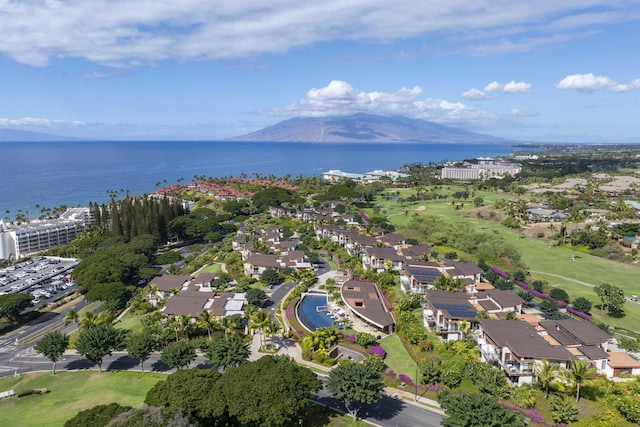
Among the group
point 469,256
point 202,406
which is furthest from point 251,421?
point 469,256

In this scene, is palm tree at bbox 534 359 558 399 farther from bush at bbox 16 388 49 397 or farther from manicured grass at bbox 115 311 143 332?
bush at bbox 16 388 49 397


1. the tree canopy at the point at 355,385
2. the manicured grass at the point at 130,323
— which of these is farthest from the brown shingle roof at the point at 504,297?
the manicured grass at the point at 130,323

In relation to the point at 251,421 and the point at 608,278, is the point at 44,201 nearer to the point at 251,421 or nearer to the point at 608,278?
the point at 251,421

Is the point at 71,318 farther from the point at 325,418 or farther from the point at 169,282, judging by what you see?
the point at 325,418

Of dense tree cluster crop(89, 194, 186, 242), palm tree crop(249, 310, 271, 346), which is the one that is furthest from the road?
dense tree cluster crop(89, 194, 186, 242)

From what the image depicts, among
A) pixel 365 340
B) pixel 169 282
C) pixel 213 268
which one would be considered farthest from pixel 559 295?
pixel 169 282

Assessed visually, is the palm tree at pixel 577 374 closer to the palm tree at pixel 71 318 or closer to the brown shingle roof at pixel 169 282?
the brown shingle roof at pixel 169 282
